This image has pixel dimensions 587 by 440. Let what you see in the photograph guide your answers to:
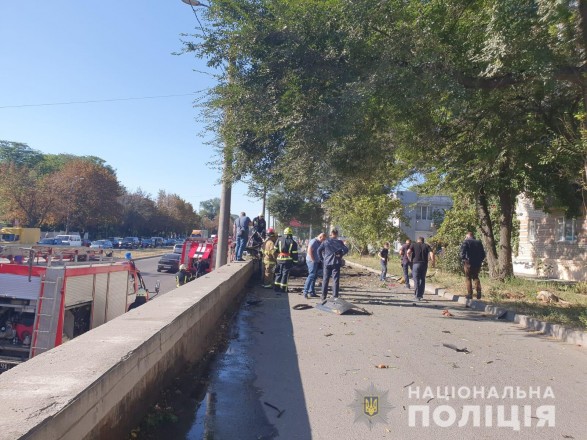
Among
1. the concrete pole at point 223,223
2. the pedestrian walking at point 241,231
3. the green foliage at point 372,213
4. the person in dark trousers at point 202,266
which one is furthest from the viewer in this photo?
the green foliage at point 372,213

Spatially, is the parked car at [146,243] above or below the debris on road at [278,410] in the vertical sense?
above

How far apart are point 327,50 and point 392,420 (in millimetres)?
6976

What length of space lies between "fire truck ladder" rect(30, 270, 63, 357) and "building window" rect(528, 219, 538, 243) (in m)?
24.5

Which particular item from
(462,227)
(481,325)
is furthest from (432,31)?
(462,227)

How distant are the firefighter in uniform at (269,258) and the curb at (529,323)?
17.1 ft

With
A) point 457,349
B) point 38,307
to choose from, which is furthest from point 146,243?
point 457,349

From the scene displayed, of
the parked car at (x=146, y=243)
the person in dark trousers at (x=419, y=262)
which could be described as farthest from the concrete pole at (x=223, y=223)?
the parked car at (x=146, y=243)

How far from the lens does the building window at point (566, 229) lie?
23.4 meters

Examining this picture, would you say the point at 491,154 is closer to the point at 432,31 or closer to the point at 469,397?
the point at 432,31

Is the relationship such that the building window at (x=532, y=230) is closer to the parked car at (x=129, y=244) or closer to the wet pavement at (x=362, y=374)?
the wet pavement at (x=362, y=374)

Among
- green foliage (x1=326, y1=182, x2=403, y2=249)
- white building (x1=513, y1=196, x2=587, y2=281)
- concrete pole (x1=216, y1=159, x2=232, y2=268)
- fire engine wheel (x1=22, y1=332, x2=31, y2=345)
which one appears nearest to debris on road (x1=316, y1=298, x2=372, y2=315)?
concrete pole (x1=216, y1=159, x2=232, y2=268)

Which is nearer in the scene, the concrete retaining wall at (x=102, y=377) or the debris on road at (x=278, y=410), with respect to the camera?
the concrete retaining wall at (x=102, y=377)

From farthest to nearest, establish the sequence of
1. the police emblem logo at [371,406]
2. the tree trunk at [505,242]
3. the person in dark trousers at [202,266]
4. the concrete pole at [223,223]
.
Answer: the tree trunk at [505,242]
the person in dark trousers at [202,266]
the concrete pole at [223,223]
the police emblem logo at [371,406]

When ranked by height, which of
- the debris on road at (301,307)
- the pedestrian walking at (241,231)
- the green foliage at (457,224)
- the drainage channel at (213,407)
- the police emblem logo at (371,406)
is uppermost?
the green foliage at (457,224)
